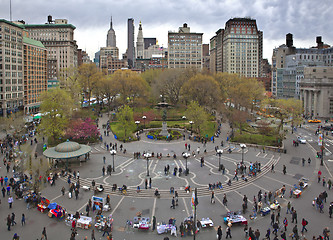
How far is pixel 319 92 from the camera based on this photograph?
88.9 m

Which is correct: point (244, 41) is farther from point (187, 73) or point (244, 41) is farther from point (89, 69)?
point (89, 69)

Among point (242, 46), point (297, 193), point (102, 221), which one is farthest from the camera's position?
point (242, 46)

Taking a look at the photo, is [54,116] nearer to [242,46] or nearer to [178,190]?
[178,190]

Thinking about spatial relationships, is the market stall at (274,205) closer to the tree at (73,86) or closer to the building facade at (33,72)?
the tree at (73,86)

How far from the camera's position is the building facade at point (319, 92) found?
87.4 meters

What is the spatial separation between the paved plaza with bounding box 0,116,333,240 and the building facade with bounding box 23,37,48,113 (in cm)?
5464

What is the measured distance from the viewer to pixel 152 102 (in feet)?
346

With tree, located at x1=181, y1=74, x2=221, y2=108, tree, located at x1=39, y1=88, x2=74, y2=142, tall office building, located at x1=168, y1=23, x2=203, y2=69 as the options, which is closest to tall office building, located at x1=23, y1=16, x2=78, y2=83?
tall office building, located at x1=168, y1=23, x2=203, y2=69

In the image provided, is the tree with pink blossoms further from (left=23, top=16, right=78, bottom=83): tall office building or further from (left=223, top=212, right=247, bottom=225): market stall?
(left=23, top=16, right=78, bottom=83): tall office building

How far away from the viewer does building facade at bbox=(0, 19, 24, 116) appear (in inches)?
2990

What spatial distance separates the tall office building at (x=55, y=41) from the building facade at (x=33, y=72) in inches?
1618

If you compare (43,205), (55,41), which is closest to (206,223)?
(43,205)

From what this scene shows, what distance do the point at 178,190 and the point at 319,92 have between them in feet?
247

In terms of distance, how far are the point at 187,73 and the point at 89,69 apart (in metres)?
33.1
